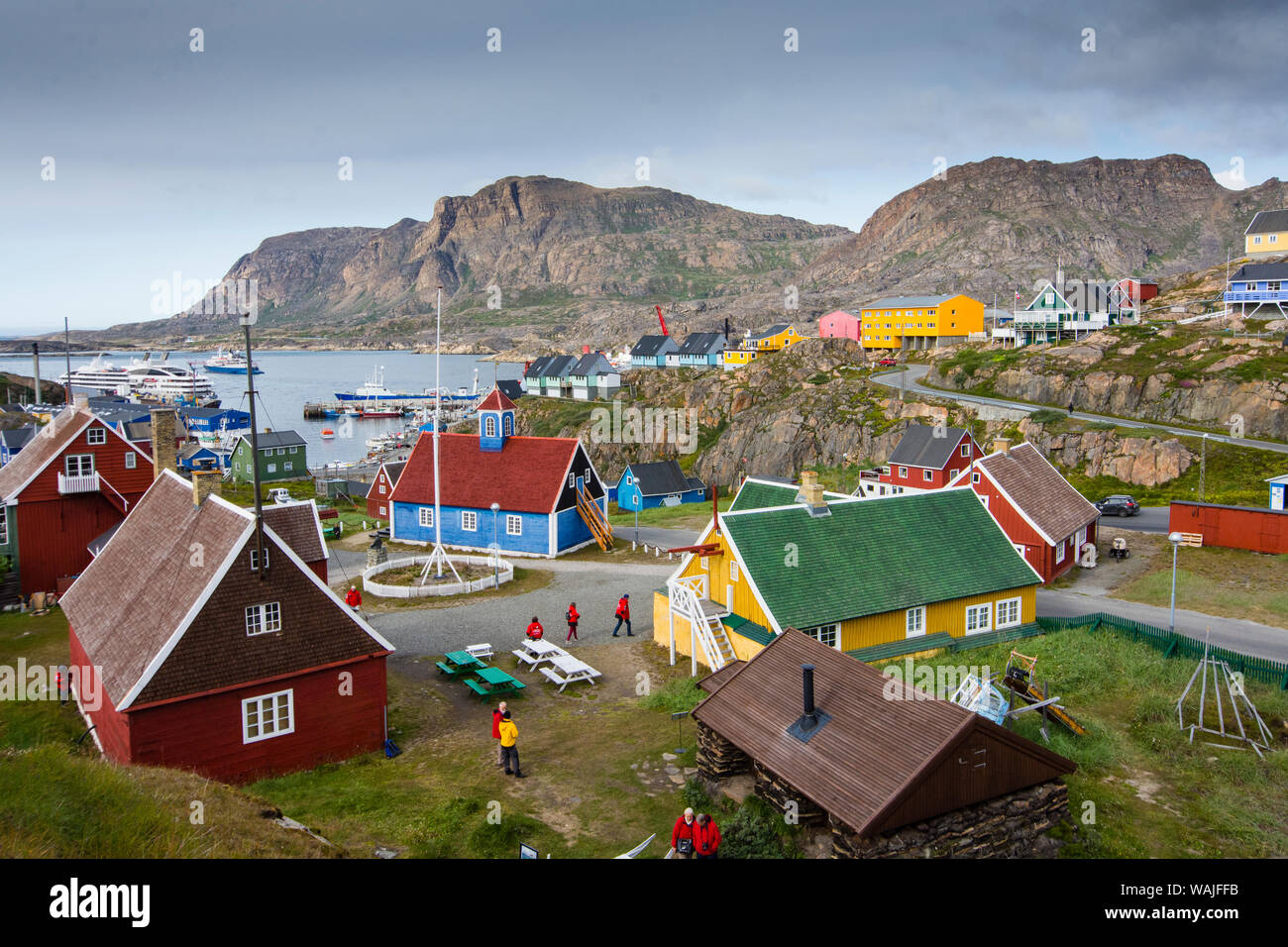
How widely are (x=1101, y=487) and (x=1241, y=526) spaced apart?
22.7 meters

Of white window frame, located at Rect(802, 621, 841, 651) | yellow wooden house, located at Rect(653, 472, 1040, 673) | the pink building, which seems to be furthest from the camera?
the pink building

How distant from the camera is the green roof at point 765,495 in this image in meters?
32.5

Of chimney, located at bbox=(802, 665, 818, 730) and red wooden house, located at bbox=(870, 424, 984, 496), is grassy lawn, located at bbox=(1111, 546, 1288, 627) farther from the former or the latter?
chimney, located at bbox=(802, 665, 818, 730)

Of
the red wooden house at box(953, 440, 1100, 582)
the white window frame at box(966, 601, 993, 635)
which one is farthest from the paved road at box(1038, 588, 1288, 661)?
the white window frame at box(966, 601, 993, 635)

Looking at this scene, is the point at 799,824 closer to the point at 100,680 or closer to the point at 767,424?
the point at 100,680

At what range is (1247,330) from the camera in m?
79.2

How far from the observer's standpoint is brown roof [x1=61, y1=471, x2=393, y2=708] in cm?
1842

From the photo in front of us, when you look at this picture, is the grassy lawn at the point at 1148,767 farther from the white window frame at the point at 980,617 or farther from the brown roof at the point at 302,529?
the brown roof at the point at 302,529

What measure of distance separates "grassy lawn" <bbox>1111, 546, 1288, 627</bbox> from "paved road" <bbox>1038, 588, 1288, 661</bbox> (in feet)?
3.14

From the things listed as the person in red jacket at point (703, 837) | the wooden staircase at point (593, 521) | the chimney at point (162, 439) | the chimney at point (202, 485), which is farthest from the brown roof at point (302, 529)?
the wooden staircase at point (593, 521)

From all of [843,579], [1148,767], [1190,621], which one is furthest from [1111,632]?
[1148,767]

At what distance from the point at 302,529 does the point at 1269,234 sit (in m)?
122

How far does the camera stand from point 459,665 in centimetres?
2603
